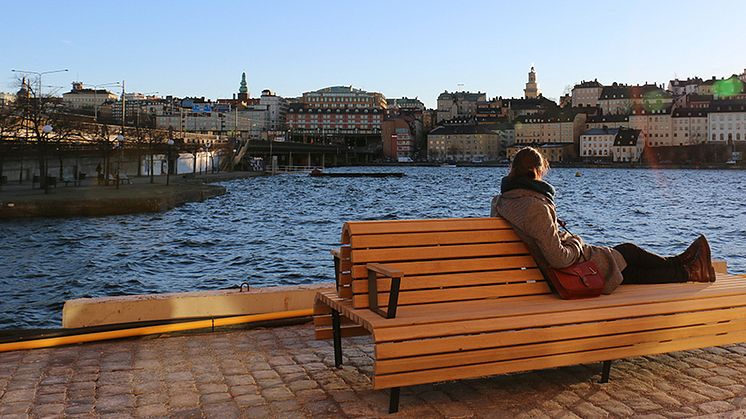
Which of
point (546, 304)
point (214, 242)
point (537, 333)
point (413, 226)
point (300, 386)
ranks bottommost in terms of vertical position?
point (214, 242)

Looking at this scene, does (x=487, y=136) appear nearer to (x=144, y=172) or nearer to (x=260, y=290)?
(x=144, y=172)

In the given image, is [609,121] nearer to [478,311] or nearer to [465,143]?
[465,143]

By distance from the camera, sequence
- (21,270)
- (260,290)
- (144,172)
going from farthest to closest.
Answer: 1. (144,172)
2. (21,270)
3. (260,290)

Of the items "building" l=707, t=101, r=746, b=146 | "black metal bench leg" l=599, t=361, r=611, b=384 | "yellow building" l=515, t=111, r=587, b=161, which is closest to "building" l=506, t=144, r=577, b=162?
"yellow building" l=515, t=111, r=587, b=161

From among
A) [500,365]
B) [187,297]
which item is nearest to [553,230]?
[500,365]

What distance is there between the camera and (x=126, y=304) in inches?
259

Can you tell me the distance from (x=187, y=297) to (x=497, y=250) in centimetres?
296

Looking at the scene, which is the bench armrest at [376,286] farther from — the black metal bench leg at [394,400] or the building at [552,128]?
the building at [552,128]

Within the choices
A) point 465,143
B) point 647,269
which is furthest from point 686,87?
point 647,269

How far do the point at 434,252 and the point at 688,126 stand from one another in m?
169

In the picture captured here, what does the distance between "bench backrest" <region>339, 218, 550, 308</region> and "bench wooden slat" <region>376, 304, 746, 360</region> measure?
53cm

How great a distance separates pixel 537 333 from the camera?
181 inches

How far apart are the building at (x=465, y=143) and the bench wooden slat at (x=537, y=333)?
175 m

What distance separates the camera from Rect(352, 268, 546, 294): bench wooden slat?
4816mm
